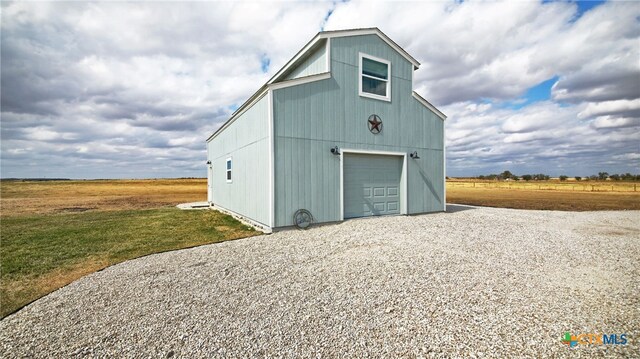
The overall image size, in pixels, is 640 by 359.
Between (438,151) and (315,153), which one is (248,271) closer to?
(315,153)

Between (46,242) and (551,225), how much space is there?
54.0ft

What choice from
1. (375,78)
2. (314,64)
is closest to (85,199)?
(314,64)

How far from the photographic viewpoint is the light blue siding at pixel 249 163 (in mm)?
9055

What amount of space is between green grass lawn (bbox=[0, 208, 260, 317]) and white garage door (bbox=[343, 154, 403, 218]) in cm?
389

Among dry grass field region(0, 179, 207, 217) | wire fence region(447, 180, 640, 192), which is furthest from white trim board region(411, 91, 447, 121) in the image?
wire fence region(447, 180, 640, 192)

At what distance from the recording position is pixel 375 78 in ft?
35.9

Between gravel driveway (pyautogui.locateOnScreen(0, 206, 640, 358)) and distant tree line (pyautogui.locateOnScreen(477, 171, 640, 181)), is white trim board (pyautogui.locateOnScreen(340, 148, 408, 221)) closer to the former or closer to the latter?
gravel driveway (pyautogui.locateOnScreen(0, 206, 640, 358))

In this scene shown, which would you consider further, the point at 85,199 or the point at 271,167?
the point at 85,199

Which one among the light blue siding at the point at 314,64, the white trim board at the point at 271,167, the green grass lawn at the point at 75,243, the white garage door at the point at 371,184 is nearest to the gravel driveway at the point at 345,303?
the green grass lawn at the point at 75,243

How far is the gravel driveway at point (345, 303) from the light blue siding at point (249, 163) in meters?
2.63

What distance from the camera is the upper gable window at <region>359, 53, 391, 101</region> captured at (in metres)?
10.6

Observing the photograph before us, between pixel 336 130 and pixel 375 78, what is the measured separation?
9.68 feet

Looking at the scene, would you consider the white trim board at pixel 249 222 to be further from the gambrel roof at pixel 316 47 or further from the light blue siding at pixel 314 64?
the light blue siding at pixel 314 64

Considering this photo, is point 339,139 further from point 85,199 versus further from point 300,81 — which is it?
point 85,199
